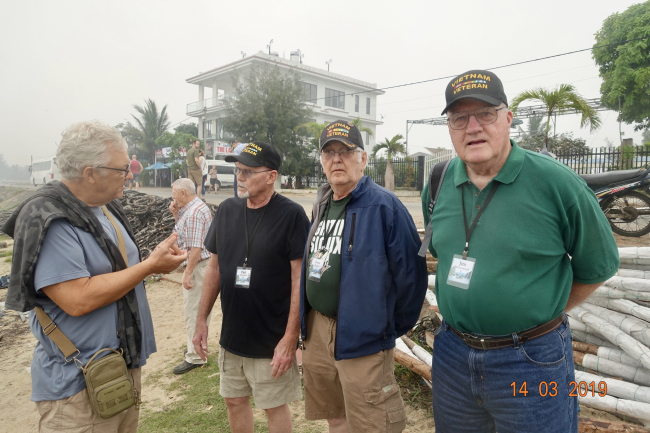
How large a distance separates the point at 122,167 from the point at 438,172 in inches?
68.9

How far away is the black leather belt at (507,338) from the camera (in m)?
1.72

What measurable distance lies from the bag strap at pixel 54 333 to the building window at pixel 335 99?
131 feet

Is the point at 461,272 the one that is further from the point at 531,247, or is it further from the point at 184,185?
the point at 184,185

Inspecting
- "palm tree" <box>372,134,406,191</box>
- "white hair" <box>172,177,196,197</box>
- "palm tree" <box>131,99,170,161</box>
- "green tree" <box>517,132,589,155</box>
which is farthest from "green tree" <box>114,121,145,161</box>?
"white hair" <box>172,177,196,197</box>

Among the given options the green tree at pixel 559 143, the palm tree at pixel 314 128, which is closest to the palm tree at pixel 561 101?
the green tree at pixel 559 143

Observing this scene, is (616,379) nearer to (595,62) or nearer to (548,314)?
(548,314)

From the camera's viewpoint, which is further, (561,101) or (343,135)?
(561,101)

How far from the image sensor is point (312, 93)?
39.3 metres

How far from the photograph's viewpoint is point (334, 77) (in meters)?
40.0

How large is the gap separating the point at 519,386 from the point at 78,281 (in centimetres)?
205

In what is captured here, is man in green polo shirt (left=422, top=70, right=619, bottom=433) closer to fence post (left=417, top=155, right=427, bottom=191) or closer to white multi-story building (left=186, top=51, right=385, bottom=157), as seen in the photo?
fence post (left=417, top=155, right=427, bottom=191)

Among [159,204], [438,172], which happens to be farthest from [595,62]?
[438,172]

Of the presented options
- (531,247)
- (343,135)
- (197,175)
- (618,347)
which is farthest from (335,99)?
(531,247)

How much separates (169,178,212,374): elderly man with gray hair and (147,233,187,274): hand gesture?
230 cm
